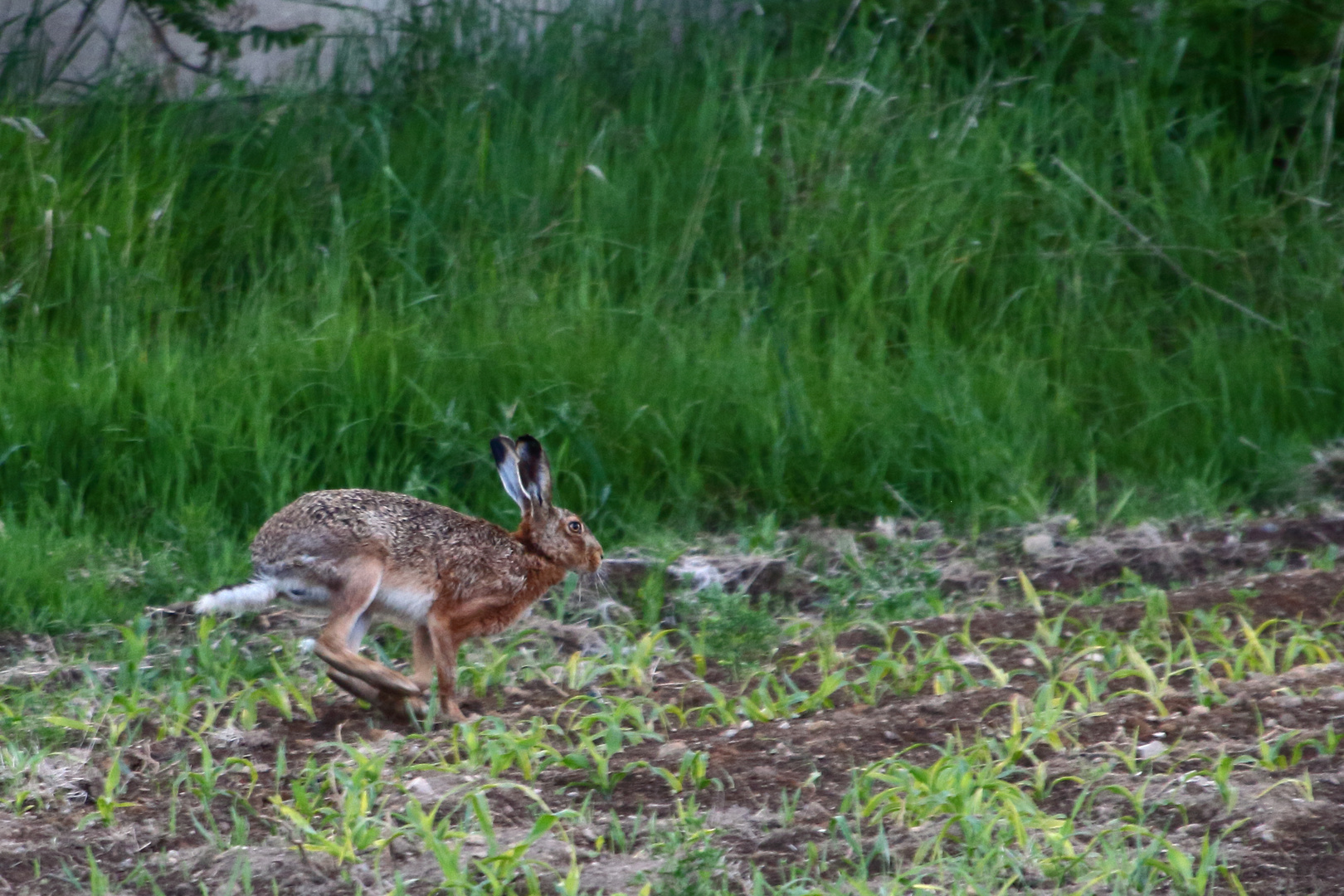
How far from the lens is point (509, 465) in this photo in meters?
5.38

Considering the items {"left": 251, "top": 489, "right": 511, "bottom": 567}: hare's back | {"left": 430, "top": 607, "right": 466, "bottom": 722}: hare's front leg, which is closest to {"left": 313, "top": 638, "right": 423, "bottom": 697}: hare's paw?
{"left": 430, "top": 607, "right": 466, "bottom": 722}: hare's front leg

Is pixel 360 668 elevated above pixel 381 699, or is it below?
above

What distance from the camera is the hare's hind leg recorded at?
468cm

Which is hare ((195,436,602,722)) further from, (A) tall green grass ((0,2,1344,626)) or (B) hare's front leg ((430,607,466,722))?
(A) tall green grass ((0,2,1344,626))

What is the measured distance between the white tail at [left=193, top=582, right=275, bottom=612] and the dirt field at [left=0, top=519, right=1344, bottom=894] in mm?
274

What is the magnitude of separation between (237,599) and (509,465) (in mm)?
1050

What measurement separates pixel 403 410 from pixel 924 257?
2651mm

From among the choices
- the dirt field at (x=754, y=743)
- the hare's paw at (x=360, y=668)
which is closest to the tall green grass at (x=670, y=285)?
the dirt field at (x=754, y=743)

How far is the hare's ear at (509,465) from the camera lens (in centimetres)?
535

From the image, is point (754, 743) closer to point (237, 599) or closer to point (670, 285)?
point (237, 599)

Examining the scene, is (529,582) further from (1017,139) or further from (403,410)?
(1017,139)

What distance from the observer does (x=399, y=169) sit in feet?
26.3

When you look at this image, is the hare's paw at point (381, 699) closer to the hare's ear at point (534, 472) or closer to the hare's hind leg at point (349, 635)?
the hare's hind leg at point (349, 635)

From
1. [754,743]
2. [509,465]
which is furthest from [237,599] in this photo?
[754,743]
